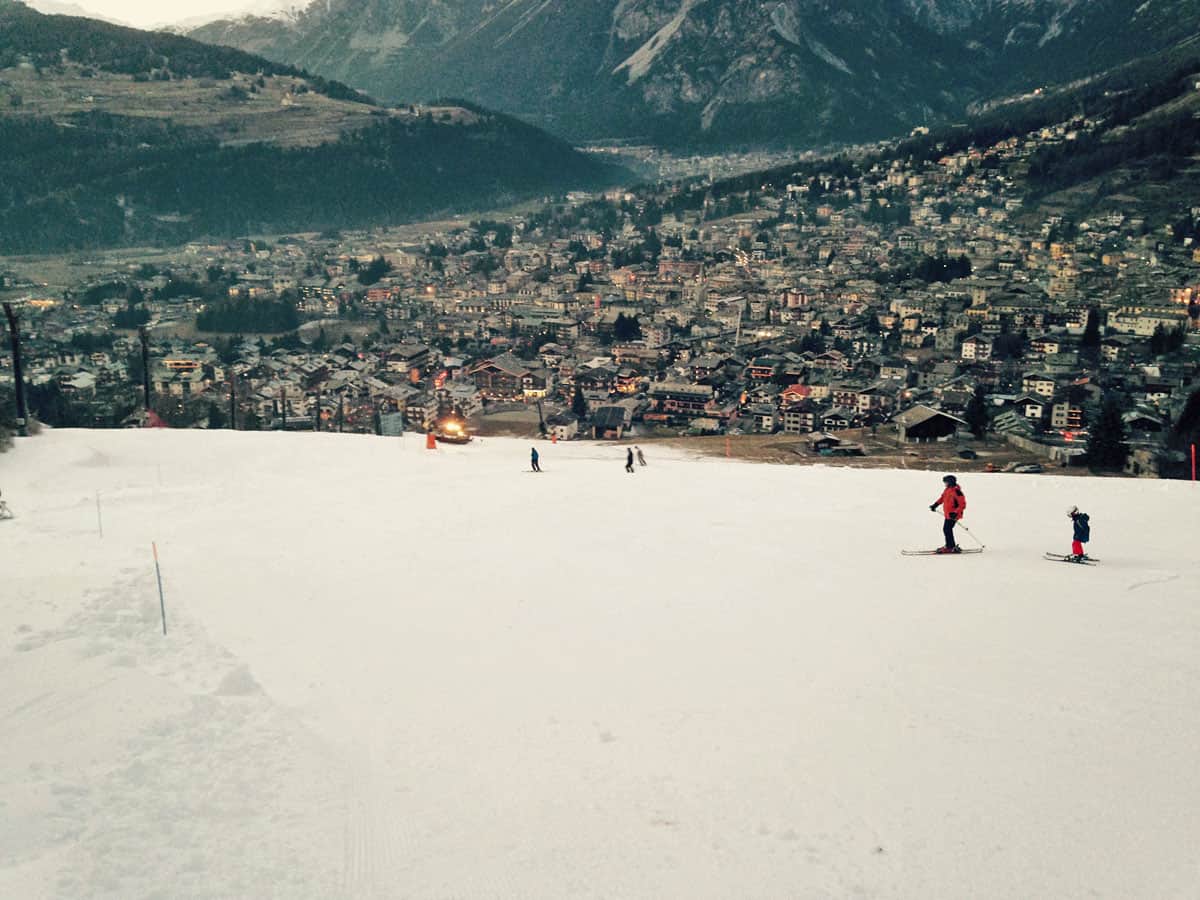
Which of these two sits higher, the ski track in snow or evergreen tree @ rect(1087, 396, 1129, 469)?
the ski track in snow

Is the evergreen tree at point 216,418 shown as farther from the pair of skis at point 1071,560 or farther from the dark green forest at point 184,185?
the dark green forest at point 184,185

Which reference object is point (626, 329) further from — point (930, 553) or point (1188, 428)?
point (930, 553)

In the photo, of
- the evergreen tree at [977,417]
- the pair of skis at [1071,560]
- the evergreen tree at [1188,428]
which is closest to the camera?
the pair of skis at [1071,560]

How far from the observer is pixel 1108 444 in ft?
101

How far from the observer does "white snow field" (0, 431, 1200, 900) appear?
5215mm

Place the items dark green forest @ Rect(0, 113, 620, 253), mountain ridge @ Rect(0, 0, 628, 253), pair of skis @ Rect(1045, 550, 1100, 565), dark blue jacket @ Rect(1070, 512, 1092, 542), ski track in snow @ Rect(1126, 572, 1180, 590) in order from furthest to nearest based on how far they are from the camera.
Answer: mountain ridge @ Rect(0, 0, 628, 253) → dark green forest @ Rect(0, 113, 620, 253) → pair of skis @ Rect(1045, 550, 1100, 565) → dark blue jacket @ Rect(1070, 512, 1092, 542) → ski track in snow @ Rect(1126, 572, 1180, 590)

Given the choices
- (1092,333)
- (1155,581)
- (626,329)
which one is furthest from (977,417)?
(626,329)

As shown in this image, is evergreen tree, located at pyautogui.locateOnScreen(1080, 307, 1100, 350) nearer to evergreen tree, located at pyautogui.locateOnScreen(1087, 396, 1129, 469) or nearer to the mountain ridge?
evergreen tree, located at pyautogui.locateOnScreen(1087, 396, 1129, 469)

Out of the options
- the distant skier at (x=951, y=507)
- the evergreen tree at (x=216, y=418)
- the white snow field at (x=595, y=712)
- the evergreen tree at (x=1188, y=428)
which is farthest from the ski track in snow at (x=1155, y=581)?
the evergreen tree at (x=216, y=418)

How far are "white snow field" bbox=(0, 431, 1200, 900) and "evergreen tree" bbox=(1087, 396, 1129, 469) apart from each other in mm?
19121

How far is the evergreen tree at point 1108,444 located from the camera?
29.8 metres

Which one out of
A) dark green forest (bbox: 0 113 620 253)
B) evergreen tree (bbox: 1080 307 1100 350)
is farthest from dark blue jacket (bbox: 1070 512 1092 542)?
dark green forest (bbox: 0 113 620 253)

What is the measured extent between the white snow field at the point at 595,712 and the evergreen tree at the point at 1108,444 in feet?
62.7

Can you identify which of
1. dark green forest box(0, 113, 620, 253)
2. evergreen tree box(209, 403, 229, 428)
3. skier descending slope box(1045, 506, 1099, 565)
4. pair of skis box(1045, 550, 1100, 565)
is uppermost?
dark green forest box(0, 113, 620, 253)
